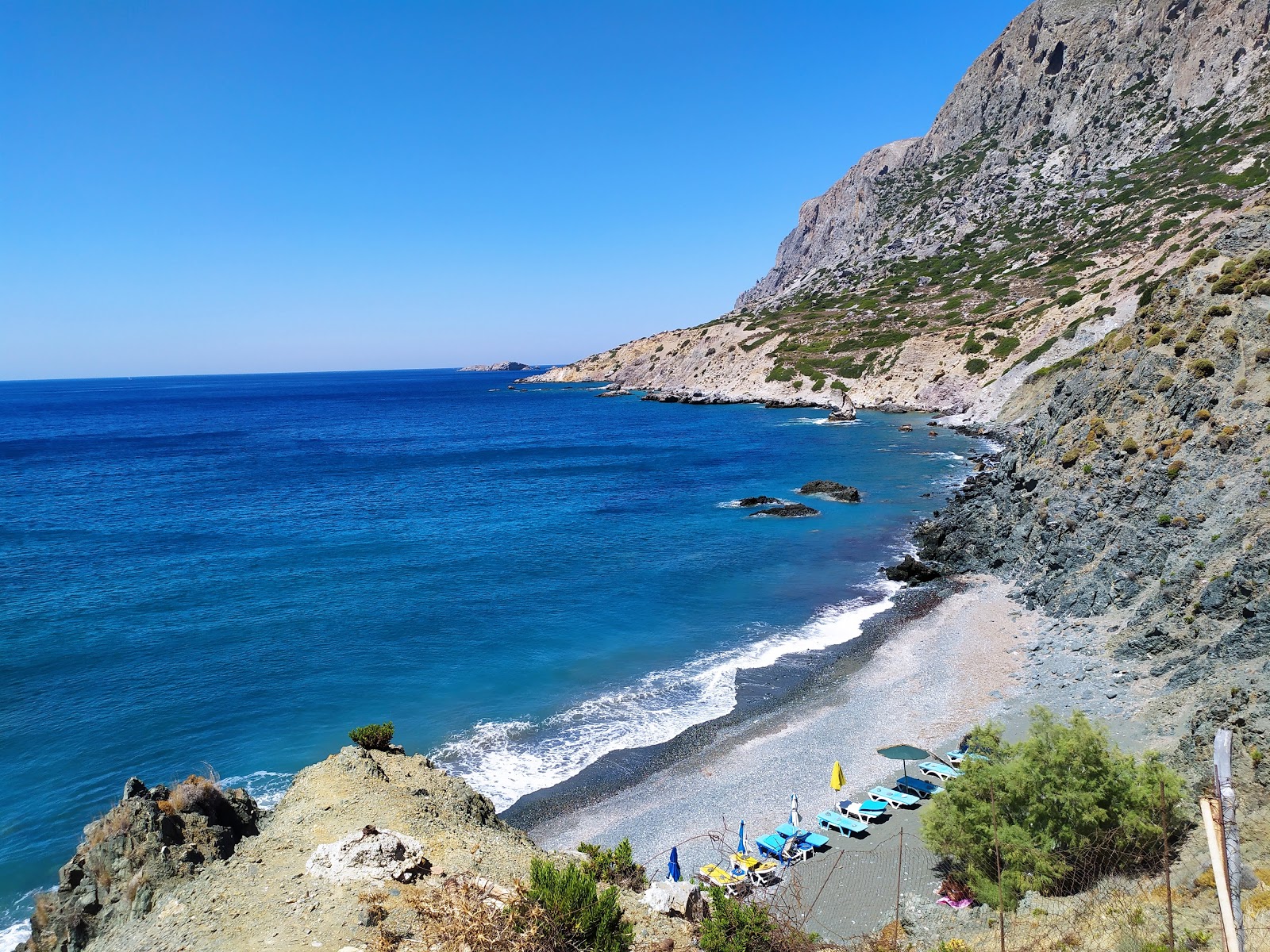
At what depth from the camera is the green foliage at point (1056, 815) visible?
13758mm

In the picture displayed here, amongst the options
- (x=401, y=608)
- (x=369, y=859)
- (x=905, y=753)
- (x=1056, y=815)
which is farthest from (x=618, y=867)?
(x=401, y=608)

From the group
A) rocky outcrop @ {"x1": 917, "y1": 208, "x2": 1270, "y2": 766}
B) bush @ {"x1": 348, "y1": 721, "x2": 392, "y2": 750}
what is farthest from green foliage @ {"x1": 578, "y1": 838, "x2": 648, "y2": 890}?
rocky outcrop @ {"x1": 917, "y1": 208, "x2": 1270, "y2": 766}

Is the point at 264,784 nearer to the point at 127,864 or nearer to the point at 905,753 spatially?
the point at 127,864

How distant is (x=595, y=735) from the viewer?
1016 inches

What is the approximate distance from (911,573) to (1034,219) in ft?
489

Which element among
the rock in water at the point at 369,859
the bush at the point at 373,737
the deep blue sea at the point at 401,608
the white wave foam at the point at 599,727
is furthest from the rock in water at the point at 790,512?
the rock in water at the point at 369,859

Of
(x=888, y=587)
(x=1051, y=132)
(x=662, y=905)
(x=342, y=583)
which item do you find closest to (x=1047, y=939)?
(x=662, y=905)

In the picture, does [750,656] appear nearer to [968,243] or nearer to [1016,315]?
[1016,315]

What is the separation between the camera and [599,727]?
26.3 metres

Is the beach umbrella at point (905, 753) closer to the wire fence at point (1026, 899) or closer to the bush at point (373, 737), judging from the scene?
the wire fence at point (1026, 899)

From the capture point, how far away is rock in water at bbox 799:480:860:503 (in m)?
61.2

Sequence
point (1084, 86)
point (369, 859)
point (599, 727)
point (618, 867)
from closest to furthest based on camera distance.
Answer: point (369, 859), point (618, 867), point (599, 727), point (1084, 86)

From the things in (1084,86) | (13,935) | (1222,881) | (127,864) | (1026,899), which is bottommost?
(13,935)

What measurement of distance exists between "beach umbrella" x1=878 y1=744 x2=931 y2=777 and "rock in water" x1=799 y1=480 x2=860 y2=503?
1585 inches
